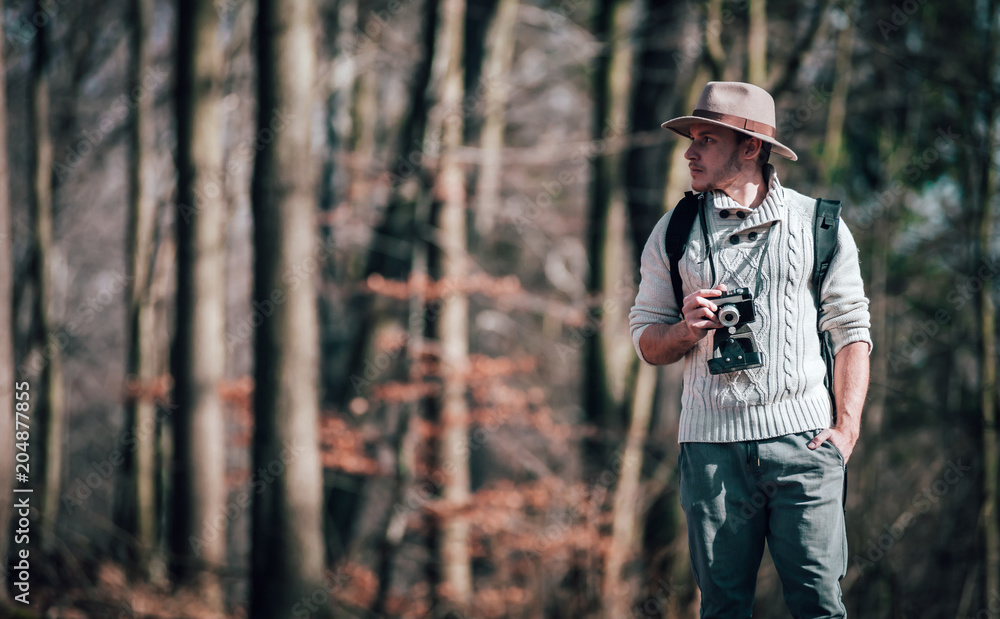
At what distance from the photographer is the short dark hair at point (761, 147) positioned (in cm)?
245

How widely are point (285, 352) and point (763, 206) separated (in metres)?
4.61

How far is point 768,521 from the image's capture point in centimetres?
244

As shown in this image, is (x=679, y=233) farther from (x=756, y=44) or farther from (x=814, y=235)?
(x=756, y=44)

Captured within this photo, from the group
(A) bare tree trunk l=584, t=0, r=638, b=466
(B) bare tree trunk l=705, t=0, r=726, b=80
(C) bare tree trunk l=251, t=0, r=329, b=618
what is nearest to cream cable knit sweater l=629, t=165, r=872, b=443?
→ (C) bare tree trunk l=251, t=0, r=329, b=618

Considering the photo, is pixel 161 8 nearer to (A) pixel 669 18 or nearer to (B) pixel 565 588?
(A) pixel 669 18

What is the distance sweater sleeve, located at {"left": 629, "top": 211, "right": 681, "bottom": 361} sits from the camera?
2.58 m

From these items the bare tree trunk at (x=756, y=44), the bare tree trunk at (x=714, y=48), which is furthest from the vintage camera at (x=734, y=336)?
the bare tree trunk at (x=714, y=48)

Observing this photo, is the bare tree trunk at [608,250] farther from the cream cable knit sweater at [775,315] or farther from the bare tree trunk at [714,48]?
the cream cable knit sweater at [775,315]

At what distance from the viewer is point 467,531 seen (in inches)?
361

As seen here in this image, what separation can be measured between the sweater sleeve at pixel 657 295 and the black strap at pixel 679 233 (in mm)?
16

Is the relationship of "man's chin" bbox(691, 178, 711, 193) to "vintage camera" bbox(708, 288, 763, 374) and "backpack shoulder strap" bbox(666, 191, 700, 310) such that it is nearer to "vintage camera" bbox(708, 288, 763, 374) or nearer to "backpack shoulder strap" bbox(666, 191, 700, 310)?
"backpack shoulder strap" bbox(666, 191, 700, 310)

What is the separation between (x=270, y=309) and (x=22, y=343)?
11804mm

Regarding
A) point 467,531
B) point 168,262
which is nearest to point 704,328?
point 467,531

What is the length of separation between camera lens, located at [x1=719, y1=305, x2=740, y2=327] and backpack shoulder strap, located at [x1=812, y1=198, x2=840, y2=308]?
0.33 m
